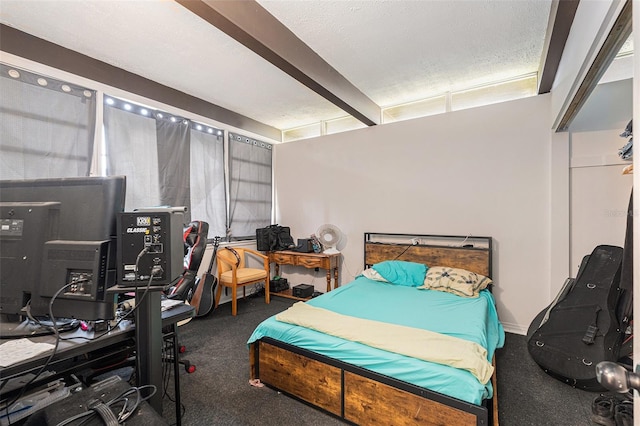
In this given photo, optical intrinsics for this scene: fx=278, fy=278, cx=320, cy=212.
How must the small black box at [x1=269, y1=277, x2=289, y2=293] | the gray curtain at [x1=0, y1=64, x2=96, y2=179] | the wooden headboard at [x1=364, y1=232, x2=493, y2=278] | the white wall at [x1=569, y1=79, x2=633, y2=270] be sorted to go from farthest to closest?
1. the small black box at [x1=269, y1=277, x2=289, y2=293]
2. the wooden headboard at [x1=364, y1=232, x2=493, y2=278]
3. the white wall at [x1=569, y1=79, x2=633, y2=270]
4. the gray curtain at [x1=0, y1=64, x2=96, y2=179]

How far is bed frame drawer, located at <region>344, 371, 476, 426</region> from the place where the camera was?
4.60ft

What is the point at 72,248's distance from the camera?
0.96 m

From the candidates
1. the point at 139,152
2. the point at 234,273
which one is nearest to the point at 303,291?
the point at 234,273

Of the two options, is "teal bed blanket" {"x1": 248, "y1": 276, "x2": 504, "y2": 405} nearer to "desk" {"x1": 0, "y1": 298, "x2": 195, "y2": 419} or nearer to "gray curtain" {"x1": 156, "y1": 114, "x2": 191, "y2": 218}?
"desk" {"x1": 0, "y1": 298, "x2": 195, "y2": 419}

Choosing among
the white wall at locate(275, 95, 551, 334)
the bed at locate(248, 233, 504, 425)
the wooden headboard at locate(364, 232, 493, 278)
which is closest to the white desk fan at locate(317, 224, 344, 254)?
the white wall at locate(275, 95, 551, 334)

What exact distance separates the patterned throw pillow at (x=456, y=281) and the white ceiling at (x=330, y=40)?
2099mm

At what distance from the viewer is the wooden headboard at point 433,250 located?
3076mm

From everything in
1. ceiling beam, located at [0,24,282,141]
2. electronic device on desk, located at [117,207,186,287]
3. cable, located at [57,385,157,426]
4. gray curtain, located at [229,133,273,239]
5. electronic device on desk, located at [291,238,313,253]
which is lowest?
cable, located at [57,385,157,426]

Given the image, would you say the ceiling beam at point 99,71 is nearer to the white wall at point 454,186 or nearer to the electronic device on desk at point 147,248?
the white wall at point 454,186

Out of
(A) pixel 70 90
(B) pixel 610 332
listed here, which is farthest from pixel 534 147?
(A) pixel 70 90

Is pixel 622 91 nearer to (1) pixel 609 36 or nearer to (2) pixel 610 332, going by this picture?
(1) pixel 609 36

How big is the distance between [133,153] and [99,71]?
2.64ft

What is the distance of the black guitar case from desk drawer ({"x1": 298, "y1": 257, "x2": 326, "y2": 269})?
237 cm

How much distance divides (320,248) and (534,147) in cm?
284
